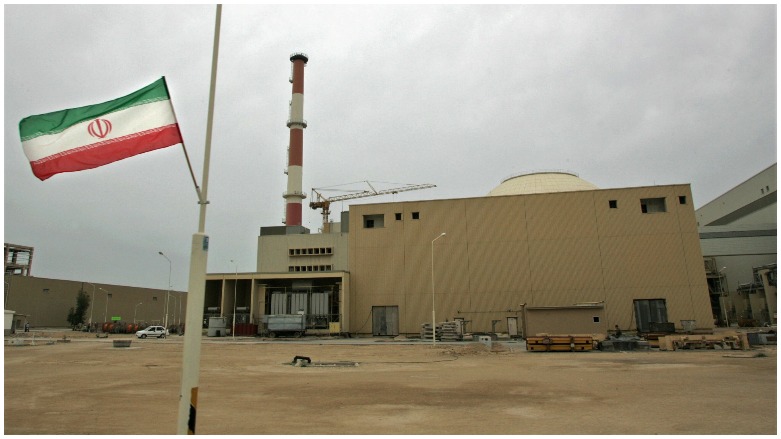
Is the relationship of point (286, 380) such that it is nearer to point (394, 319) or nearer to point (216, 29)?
point (216, 29)

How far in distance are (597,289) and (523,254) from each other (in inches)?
305

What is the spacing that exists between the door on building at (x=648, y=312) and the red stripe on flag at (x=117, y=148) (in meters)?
49.3

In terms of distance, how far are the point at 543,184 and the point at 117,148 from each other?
61292 millimetres

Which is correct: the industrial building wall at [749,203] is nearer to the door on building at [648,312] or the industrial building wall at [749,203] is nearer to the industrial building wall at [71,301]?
the door on building at [648,312]

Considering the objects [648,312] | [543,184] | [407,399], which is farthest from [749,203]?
[407,399]

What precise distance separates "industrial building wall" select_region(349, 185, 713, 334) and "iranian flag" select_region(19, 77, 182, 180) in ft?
152

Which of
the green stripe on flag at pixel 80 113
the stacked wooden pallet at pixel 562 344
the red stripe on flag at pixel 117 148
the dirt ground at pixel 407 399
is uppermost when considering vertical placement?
the green stripe on flag at pixel 80 113

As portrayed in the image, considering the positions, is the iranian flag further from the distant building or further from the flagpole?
the distant building

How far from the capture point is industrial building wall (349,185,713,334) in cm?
4769

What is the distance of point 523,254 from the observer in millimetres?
50375

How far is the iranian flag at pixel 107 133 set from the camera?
21.4 feet

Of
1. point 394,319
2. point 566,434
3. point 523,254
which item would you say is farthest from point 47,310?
point 566,434

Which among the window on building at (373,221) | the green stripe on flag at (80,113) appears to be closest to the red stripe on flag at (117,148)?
the green stripe on flag at (80,113)

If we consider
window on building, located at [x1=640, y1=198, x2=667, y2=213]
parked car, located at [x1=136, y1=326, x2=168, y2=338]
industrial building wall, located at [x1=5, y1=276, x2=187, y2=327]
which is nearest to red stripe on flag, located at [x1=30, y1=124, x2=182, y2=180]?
window on building, located at [x1=640, y1=198, x2=667, y2=213]
